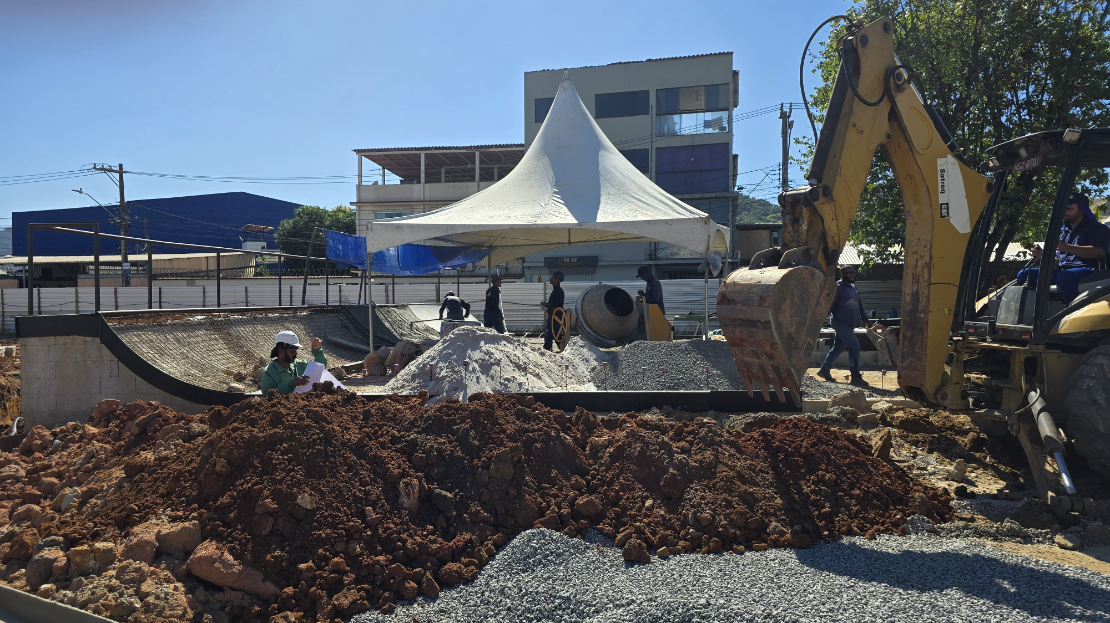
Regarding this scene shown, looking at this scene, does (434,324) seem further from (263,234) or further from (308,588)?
(263,234)

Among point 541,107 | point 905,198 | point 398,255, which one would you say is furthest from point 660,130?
point 905,198

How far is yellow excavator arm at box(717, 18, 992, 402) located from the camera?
4.50 meters

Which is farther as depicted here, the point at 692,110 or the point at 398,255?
the point at 692,110

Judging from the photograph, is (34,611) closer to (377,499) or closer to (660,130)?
(377,499)

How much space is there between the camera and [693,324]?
1852 cm

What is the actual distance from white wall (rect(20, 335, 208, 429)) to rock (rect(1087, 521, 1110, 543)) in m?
7.36

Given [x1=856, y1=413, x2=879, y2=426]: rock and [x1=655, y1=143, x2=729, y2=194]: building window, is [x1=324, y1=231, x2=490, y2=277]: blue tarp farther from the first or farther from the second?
[x1=655, y1=143, x2=729, y2=194]: building window

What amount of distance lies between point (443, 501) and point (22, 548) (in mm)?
2289

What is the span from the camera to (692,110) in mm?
32938

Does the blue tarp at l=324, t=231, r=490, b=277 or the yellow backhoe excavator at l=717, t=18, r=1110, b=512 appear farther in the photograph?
the blue tarp at l=324, t=231, r=490, b=277

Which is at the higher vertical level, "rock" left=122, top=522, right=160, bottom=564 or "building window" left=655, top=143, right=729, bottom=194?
"building window" left=655, top=143, right=729, bottom=194

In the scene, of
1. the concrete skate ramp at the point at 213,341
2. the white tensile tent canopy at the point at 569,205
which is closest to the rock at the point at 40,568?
the concrete skate ramp at the point at 213,341

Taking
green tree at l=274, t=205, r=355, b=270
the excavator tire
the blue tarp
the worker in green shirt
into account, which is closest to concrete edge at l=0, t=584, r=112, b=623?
the worker in green shirt

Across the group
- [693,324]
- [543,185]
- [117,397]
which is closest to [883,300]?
[693,324]
